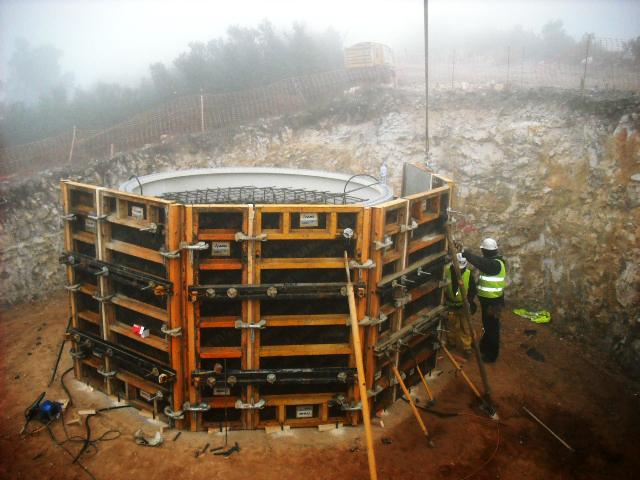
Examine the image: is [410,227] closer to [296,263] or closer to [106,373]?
[296,263]

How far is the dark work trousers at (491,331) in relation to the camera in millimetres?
7730

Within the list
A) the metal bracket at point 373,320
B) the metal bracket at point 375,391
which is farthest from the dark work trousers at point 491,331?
the metal bracket at point 373,320

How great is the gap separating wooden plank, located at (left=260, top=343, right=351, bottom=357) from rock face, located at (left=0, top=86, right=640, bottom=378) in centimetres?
554

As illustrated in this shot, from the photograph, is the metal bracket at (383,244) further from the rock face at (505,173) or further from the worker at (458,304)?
the rock face at (505,173)

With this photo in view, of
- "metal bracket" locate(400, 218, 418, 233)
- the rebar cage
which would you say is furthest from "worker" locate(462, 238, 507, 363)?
"metal bracket" locate(400, 218, 418, 233)

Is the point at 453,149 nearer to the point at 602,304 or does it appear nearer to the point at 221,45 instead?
the point at 602,304

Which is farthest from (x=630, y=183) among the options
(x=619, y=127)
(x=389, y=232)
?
(x=389, y=232)

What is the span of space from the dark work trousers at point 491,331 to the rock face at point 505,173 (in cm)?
226

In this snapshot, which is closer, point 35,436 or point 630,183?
point 35,436

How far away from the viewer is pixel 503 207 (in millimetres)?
11031

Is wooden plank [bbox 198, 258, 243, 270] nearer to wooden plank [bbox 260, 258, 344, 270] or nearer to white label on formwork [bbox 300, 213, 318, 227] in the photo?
wooden plank [bbox 260, 258, 344, 270]

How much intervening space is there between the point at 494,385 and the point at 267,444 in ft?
12.7

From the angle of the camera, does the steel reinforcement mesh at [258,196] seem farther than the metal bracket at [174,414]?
Yes

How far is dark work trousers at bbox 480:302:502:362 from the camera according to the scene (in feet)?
25.4
